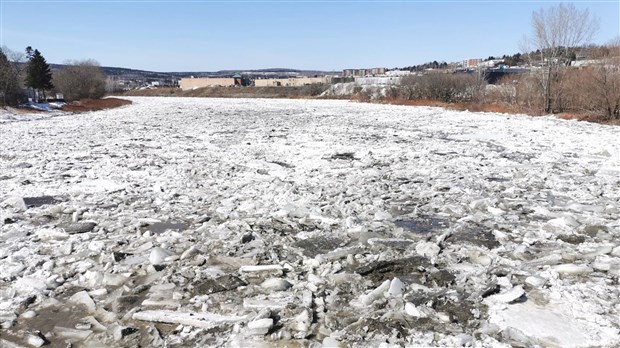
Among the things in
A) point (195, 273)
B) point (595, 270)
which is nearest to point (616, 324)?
point (595, 270)

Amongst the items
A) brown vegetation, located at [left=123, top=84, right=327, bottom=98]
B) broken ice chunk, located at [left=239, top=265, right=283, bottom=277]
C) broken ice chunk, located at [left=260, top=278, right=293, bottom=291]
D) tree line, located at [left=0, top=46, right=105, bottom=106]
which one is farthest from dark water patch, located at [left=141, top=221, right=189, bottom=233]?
brown vegetation, located at [left=123, top=84, right=327, bottom=98]

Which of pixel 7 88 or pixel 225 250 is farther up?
pixel 7 88

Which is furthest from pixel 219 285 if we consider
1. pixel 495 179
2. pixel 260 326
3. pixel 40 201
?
pixel 495 179

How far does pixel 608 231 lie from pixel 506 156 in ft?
18.8

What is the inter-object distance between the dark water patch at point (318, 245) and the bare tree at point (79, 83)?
60.3 m

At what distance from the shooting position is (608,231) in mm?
4949

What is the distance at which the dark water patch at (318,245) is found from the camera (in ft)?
15.1

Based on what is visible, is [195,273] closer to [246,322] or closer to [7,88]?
[246,322]

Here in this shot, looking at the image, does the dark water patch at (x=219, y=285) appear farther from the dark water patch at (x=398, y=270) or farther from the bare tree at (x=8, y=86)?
the bare tree at (x=8, y=86)

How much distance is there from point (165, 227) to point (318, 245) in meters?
2.01

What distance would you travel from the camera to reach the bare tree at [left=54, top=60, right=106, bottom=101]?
57.0 metres

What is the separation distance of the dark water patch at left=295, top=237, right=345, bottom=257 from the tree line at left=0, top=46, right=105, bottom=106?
36.9m

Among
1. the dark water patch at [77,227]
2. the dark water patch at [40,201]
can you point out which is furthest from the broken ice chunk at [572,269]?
the dark water patch at [40,201]

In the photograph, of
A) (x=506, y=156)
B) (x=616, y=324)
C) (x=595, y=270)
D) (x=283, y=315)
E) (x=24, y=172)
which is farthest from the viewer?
(x=506, y=156)
